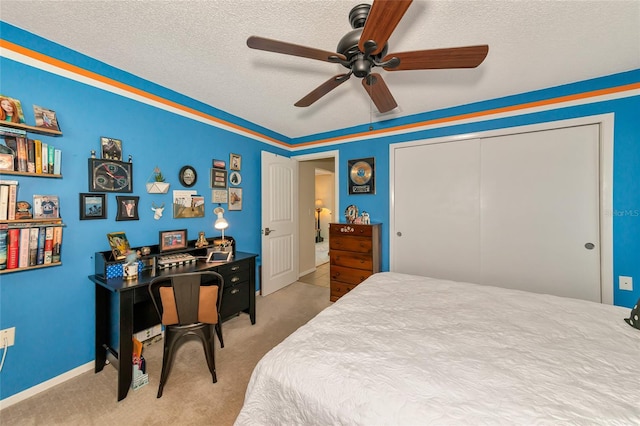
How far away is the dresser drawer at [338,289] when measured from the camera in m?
3.16

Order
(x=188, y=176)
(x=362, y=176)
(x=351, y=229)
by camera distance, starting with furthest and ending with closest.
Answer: (x=362, y=176) < (x=351, y=229) < (x=188, y=176)

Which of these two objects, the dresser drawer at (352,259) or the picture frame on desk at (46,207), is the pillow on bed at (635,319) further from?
the picture frame on desk at (46,207)

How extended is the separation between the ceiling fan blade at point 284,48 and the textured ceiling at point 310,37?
0.35m

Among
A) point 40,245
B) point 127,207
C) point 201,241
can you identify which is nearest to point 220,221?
point 201,241

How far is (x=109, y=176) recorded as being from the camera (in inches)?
78.6

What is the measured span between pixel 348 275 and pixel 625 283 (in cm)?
262

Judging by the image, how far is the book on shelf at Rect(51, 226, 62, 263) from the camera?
168 centimetres

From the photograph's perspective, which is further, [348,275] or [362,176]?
[362,176]

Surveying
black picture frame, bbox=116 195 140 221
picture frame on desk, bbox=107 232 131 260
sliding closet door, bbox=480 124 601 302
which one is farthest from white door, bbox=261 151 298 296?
sliding closet door, bbox=480 124 601 302

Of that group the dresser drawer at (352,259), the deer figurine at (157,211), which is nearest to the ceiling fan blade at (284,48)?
the deer figurine at (157,211)

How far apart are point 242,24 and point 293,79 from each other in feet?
2.27

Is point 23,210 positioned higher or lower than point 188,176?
lower

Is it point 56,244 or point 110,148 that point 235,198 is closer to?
point 110,148

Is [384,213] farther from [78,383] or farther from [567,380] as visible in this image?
[78,383]
